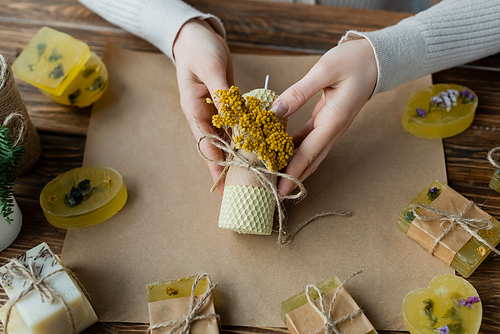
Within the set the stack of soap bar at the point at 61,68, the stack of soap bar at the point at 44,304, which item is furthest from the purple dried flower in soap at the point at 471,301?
the stack of soap bar at the point at 61,68

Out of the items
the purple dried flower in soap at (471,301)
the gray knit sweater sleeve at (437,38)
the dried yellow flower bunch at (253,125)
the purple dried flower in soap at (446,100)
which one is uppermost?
the gray knit sweater sleeve at (437,38)

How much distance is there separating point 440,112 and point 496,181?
25 centimetres

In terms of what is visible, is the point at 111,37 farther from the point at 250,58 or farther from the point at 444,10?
the point at 444,10

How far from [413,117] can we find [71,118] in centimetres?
102

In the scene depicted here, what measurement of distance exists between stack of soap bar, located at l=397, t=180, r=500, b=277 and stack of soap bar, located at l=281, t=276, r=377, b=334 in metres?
0.25

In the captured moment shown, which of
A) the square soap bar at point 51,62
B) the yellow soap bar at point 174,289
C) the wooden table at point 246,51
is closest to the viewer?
the yellow soap bar at point 174,289

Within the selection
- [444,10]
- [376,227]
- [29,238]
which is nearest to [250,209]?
[376,227]

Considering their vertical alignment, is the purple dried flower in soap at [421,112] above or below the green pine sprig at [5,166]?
above

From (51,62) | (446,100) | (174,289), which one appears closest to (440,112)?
(446,100)

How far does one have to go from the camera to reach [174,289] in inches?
39.6

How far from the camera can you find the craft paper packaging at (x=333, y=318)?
3.12 feet

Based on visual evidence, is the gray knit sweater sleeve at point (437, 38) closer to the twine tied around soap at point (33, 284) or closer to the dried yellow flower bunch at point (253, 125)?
the dried yellow flower bunch at point (253, 125)

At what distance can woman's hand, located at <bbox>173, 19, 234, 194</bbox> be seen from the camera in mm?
1140

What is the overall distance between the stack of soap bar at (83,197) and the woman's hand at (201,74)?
0.85 ft
